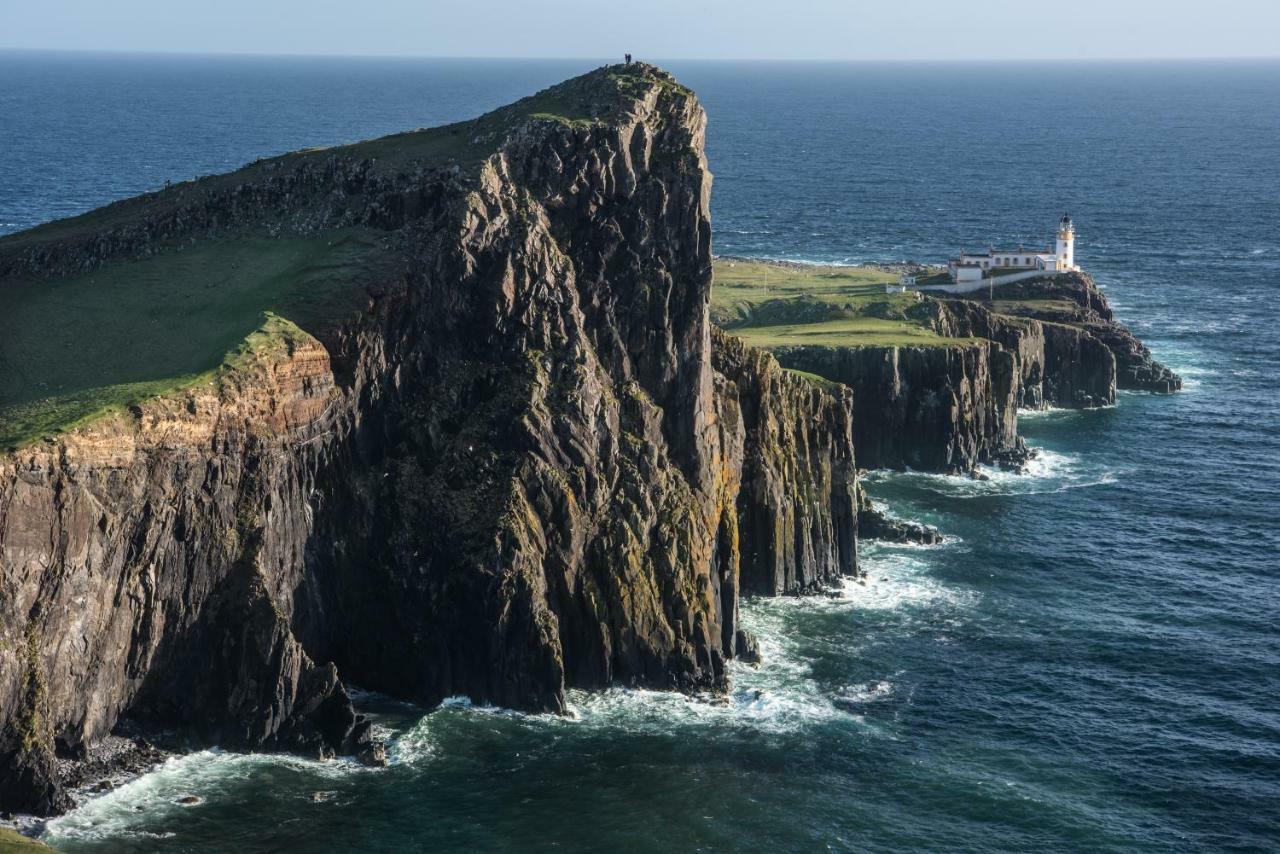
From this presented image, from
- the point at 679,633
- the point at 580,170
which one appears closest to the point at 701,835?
the point at 679,633

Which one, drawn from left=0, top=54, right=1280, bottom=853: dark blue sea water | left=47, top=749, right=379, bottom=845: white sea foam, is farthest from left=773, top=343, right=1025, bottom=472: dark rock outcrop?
left=47, top=749, right=379, bottom=845: white sea foam

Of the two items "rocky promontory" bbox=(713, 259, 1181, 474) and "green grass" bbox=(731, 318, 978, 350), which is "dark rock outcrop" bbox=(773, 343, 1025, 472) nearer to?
"rocky promontory" bbox=(713, 259, 1181, 474)

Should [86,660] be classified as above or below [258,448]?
below

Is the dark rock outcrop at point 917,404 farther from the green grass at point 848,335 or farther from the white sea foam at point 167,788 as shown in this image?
the white sea foam at point 167,788

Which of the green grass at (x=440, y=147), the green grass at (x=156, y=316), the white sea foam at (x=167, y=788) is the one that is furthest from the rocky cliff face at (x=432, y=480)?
the green grass at (x=156, y=316)

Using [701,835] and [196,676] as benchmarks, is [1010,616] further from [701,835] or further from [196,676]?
[196,676]

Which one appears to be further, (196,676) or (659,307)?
(659,307)
